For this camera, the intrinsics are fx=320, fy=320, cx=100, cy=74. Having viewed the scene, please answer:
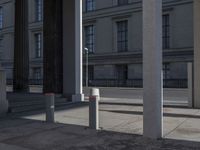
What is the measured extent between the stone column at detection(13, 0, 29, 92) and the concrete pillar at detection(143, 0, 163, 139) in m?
16.6

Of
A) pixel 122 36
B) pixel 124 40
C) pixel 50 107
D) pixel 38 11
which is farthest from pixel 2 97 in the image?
pixel 38 11

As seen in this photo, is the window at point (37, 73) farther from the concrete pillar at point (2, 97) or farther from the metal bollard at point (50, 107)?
the metal bollard at point (50, 107)

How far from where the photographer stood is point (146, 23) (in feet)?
30.0

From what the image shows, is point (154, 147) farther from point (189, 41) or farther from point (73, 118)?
point (189, 41)

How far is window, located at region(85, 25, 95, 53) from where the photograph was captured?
5934 centimetres

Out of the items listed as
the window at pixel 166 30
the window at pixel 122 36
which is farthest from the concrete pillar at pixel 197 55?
the window at pixel 122 36

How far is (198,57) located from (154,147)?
889cm

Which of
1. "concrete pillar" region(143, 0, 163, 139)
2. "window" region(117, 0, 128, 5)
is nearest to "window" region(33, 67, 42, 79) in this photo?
"window" region(117, 0, 128, 5)

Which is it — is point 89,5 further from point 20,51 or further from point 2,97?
point 2,97

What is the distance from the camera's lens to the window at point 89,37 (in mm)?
59344

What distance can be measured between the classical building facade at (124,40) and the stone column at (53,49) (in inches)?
1199

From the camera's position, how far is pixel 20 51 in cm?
2422

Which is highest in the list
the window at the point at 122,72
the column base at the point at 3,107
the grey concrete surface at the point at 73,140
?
the window at the point at 122,72

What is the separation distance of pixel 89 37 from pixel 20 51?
119ft
